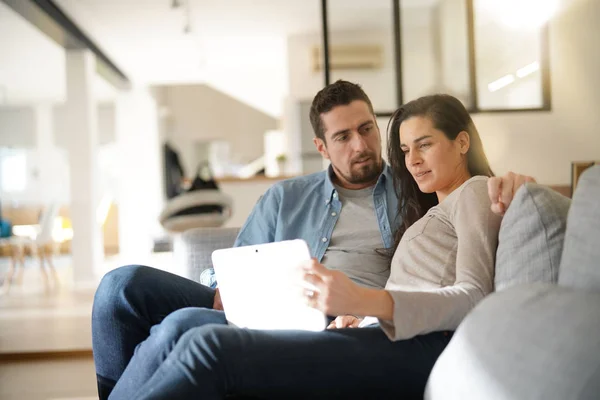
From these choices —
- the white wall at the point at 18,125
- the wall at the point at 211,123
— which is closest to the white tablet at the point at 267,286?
the white wall at the point at 18,125

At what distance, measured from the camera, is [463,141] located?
1.65 meters

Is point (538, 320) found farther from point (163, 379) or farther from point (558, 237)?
point (163, 379)

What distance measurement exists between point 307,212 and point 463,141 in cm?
68

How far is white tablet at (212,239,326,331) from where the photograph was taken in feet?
4.45

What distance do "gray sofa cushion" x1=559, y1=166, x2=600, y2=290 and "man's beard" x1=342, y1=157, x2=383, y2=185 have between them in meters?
0.97

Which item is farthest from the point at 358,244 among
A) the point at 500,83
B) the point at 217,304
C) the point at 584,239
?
the point at 500,83

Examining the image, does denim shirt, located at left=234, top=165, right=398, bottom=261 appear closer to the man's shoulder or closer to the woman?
the man's shoulder

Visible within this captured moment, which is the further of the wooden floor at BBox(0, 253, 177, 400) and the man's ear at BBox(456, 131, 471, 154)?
the wooden floor at BBox(0, 253, 177, 400)

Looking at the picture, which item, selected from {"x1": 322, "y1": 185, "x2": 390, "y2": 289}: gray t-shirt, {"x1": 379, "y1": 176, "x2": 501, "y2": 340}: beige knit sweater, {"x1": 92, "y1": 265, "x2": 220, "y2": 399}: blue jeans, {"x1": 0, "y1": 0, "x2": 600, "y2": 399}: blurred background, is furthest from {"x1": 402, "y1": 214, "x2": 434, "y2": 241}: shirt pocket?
{"x1": 0, "y1": 0, "x2": 600, "y2": 399}: blurred background

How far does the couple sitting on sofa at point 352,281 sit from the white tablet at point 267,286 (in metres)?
0.04

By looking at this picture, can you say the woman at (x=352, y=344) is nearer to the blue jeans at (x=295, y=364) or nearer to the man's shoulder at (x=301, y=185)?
the blue jeans at (x=295, y=364)

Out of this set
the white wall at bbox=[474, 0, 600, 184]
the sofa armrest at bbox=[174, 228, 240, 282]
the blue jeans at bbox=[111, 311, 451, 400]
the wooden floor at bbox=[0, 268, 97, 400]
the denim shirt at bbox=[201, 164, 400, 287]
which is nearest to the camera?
the blue jeans at bbox=[111, 311, 451, 400]

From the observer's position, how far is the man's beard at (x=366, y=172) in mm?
2121

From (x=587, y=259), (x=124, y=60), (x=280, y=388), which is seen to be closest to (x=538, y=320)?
(x=587, y=259)
